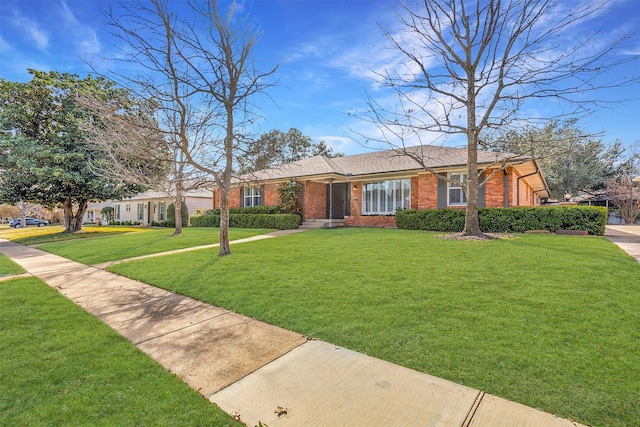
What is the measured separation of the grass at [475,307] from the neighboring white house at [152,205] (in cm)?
2500

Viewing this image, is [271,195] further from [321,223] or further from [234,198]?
[321,223]

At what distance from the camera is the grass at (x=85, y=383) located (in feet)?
7.62

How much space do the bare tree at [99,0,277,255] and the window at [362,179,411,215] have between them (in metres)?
10.3

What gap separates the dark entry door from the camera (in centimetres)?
2016

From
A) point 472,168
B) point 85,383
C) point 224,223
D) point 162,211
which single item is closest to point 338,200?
point 472,168

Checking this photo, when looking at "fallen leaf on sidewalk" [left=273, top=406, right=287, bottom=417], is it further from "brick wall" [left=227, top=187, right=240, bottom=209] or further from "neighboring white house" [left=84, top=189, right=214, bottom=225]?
"neighboring white house" [left=84, top=189, right=214, bottom=225]

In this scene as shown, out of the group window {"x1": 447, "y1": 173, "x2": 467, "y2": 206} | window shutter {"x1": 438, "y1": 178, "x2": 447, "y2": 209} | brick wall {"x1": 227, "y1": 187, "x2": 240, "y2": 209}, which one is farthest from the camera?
brick wall {"x1": 227, "y1": 187, "x2": 240, "y2": 209}

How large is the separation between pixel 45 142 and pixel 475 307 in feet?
76.7

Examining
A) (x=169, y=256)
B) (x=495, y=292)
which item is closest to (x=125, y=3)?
(x=169, y=256)

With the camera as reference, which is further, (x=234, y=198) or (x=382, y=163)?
(x=234, y=198)

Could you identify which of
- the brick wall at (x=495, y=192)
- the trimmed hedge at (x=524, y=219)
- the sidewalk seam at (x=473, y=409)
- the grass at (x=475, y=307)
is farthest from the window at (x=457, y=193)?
Answer: the sidewalk seam at (x=473, y=409)

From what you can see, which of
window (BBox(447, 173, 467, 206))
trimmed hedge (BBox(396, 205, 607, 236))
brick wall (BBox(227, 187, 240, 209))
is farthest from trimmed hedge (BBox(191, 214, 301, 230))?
window (BBox(447, 173, 467, 206))

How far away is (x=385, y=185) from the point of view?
59.0 ft

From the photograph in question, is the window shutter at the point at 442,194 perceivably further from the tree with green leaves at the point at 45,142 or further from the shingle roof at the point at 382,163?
the tree with green leaves at the point at 45,142
